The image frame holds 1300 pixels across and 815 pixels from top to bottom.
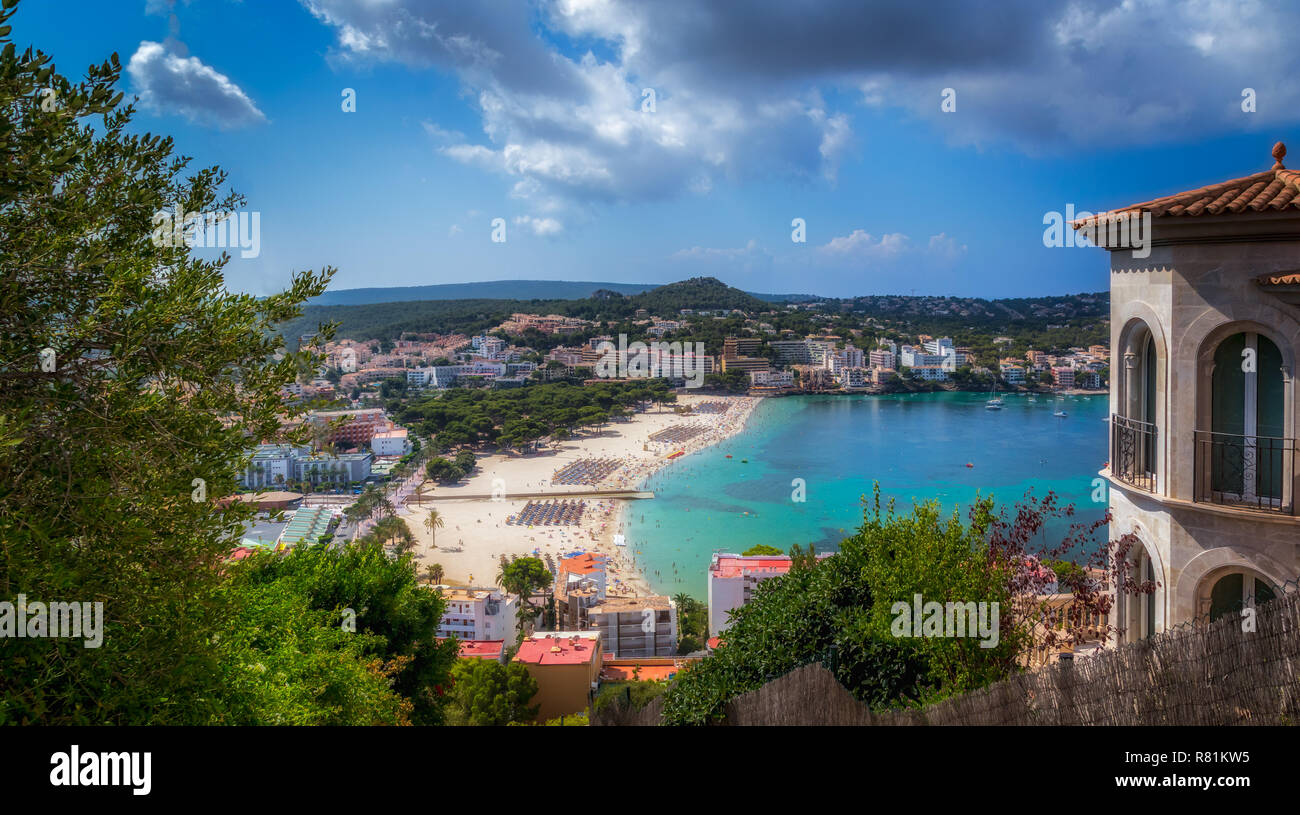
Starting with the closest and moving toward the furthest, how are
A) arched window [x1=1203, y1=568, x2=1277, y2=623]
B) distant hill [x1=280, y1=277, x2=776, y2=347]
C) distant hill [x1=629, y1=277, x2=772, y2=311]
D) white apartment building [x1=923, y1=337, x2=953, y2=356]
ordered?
1. arched window [x1=1203, y1=568, x2=1277, y2=623]
2. white apartment building [x1=923, y1=337, x2=953, y2=356]
3. distant hill [x1=280, y1=277, x2=776, y2=347]
4. distant hill [x1=629, y1=277, x2=772, y2=311]

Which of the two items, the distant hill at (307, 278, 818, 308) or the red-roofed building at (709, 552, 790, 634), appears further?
the distant hill at (307, 278, 818, 308)

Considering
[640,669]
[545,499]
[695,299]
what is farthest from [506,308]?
[640,669]

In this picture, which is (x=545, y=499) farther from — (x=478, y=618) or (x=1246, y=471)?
(x=1246, y=471)

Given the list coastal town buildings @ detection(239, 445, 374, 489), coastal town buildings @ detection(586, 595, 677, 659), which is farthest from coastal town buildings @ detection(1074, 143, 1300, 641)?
coastal town buildings @ detection(239, 445, 374, 489)

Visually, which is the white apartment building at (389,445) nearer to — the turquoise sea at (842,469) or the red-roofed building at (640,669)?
the turquoise sea at (842,469)

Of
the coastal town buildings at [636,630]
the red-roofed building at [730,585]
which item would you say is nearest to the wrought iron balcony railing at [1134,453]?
the red-roofed building at [730,585]

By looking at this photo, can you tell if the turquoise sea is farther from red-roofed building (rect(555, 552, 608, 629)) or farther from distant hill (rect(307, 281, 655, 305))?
distant hill (rect(307, 281, 655, 305))
